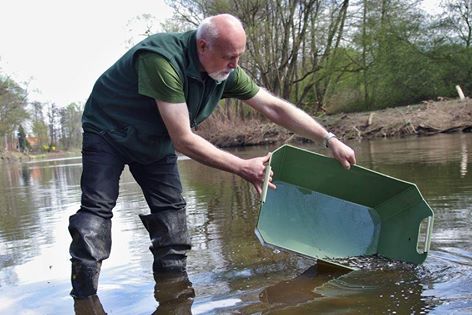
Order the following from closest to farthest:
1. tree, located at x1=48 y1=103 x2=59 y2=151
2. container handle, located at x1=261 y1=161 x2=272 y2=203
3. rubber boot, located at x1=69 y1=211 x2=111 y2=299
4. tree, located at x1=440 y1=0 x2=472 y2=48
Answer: container handle, located at x1=261 y1=161 x2=272 y2=203 < rubber boot, located at x1=69 y1=211 x2=111 y2=299 < tree, located at x1=440 y1=0 x2=472 y2=48 < tree, located at x1=48 y1=103 x2=59 y2=151

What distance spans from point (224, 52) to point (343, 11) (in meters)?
26.6

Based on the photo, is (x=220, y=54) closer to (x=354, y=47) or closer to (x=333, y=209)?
(x=333, y=209)

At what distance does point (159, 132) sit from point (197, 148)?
315mm

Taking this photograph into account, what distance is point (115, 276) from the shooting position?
3.29 metres

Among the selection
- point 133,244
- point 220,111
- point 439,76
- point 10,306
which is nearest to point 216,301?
point 10,306

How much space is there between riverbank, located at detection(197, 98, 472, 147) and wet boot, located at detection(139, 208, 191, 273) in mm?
15852

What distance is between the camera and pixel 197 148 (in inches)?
106

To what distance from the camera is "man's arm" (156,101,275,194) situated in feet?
8.65

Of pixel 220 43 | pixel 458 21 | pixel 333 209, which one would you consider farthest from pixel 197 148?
pixel 458 21

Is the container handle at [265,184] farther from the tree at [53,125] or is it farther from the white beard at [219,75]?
the tree at [53,125]

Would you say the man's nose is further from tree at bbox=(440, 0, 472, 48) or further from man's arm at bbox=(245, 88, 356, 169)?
tree at bbox=(440, 0, 472, 48)

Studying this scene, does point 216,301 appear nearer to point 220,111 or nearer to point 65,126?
point 220,111

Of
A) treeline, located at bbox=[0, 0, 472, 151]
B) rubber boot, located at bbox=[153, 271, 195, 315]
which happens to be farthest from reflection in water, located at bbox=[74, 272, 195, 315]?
treeline, located at bbox=[0, 0, 472, 151]

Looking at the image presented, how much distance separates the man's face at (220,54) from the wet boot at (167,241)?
3.05ft
